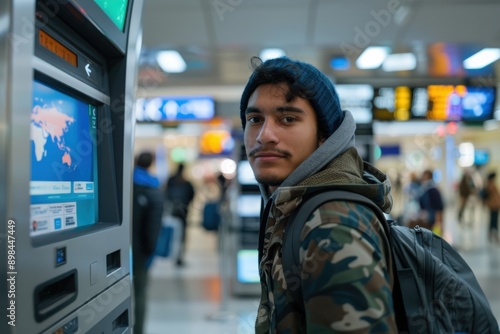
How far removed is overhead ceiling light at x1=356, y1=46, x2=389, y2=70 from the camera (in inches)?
189

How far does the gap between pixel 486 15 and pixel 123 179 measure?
3789 mm

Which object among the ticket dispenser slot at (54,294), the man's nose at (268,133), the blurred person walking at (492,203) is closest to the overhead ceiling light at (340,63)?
the man's nose at (268,133)

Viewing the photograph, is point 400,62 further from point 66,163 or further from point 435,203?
point 66,163

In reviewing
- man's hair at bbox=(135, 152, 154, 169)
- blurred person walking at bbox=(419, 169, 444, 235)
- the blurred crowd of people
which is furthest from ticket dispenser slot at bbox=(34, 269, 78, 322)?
blurred person walking at bbox=(419, 169, 444, 235)

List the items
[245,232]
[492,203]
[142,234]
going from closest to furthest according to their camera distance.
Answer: [142,234] → [245,232] → [492,203]

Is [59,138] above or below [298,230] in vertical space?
above

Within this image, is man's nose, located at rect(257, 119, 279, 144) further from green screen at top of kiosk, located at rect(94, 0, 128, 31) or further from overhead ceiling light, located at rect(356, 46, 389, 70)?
overhead ceiling light, located at rect(356, 46, 389, 70)

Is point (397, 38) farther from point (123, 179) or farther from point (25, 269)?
point (25, 269)

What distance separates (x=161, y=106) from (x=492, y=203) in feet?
25.8

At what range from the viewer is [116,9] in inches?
54.1

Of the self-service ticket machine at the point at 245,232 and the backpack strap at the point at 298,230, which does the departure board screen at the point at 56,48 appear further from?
the self-service ticket machine at the point at 245,232

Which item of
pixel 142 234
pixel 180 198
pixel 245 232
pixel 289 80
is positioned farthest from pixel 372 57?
pixel 289 80

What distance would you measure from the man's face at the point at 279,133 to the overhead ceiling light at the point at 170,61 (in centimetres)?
381

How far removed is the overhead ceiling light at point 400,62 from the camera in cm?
513
